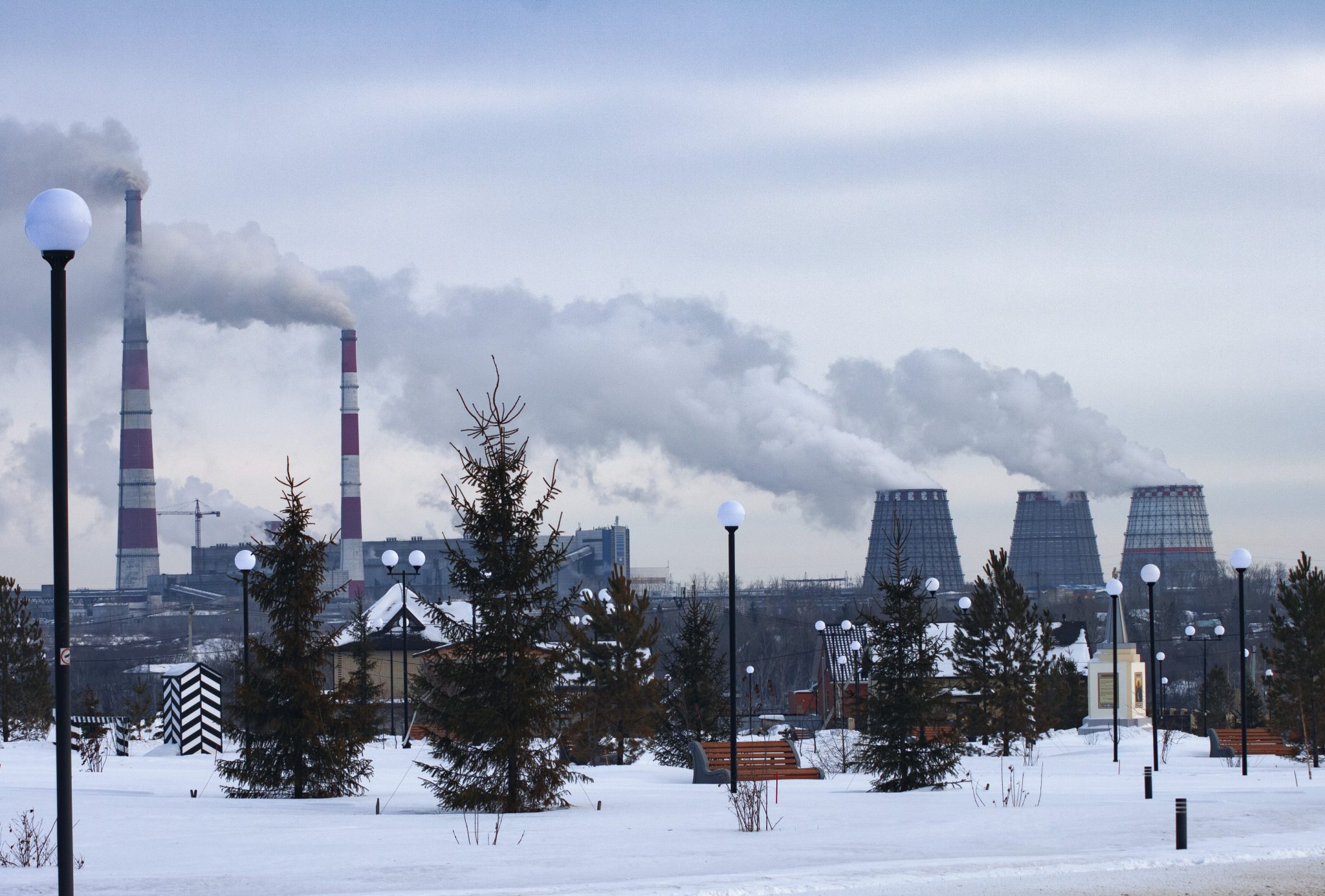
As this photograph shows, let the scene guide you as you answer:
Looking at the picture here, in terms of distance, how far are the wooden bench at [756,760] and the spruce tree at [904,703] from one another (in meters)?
1.72

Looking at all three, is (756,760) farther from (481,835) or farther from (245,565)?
(481,835)

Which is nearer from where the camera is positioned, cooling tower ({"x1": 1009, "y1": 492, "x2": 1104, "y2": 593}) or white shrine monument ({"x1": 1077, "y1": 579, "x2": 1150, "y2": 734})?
white shrine monument ({"x1": 1077, "y1": 579, "x2": 1150, "y2": 734})

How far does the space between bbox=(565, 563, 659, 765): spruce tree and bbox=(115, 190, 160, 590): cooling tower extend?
199 ft

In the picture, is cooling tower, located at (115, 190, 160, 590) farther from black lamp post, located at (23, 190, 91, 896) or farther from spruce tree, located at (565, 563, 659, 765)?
black lamp post, located at (23, 190, 91, 896)

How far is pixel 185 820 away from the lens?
15086 millimetres

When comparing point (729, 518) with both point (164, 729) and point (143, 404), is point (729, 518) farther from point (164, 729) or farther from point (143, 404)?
point (143, 404)

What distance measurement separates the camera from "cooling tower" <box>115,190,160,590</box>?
83544mm

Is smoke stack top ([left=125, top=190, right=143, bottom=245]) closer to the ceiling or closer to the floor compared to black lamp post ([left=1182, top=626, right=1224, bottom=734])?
closer to the ceiling

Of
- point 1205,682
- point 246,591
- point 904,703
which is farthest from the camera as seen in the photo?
point 1205,682

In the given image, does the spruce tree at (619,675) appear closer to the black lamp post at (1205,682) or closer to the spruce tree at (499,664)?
the spruce tree at (499,664)

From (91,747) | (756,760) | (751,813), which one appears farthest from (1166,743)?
(91,747)

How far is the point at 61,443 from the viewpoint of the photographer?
25.9 feet

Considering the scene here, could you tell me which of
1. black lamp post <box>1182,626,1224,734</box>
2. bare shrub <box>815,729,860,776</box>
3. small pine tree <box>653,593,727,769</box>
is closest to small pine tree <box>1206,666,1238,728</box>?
black lamp post <box>1182,626,1224,734</box>

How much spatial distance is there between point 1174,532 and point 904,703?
116m
